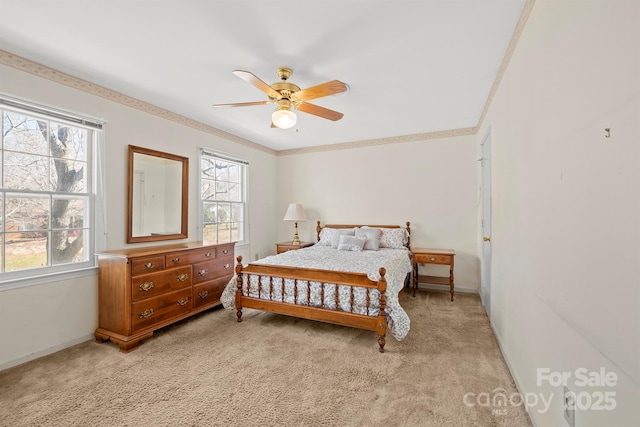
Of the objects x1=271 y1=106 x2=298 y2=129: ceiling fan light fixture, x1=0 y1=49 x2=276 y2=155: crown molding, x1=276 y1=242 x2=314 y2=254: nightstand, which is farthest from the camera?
x1=276 y1=242 x2=314 y2=254: nightstand

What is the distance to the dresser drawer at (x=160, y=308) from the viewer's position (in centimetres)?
262

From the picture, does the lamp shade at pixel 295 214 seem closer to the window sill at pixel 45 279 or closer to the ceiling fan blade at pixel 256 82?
the ceiling fan blade at pixel 256 82

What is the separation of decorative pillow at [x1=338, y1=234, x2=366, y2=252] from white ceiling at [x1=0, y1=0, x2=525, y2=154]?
6.43ft

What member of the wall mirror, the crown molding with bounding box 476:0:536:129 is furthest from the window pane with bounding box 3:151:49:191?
the crown molding with bounding box 476:0:536:129

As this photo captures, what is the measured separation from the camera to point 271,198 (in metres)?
5.61

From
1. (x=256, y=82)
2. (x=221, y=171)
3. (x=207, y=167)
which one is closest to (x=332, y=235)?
(x=221, y=171)

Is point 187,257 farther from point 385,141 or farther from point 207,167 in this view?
point 385,141

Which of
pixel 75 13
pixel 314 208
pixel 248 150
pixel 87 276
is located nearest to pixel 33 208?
pixel 87 276

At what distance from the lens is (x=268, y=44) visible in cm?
212

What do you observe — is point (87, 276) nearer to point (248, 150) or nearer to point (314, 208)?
point (248, 150)

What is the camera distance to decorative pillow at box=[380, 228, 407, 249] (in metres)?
4.41

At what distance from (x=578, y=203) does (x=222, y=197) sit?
4.25 metres

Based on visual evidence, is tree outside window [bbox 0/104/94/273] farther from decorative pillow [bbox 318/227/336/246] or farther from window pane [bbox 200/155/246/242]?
decorative pillow [bbox 318/227/336/246]

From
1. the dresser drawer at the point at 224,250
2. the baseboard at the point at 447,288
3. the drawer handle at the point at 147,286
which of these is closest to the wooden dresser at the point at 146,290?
the drawer handle at the point at 147,286
